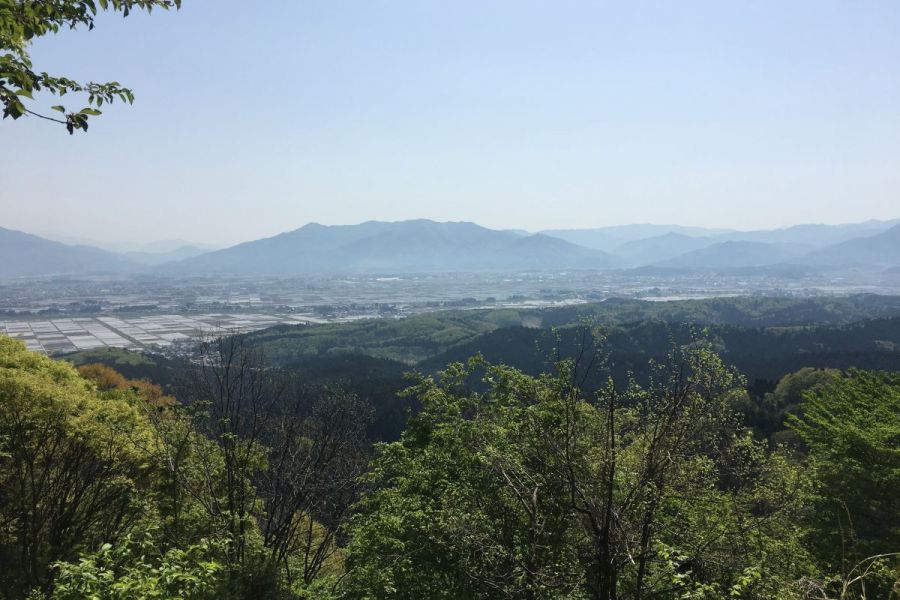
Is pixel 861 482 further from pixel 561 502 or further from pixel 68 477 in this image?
pixel 68 477

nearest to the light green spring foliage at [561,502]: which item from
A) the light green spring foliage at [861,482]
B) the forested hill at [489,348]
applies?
the light green spring foliage at [861,482]

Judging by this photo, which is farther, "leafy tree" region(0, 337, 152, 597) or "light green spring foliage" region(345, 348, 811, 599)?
"leafy tree" region(0, 337, 152, 597)

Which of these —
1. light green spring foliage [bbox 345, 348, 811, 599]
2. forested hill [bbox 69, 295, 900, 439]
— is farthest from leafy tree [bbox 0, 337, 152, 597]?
forested hill [bbox 69, 295, 900, 439]

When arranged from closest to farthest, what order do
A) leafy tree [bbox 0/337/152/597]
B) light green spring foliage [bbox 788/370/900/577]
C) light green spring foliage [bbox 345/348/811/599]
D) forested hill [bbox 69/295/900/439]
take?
light green spring foliage [bbox 345/348/811/599] < leafy tree [bbox 0/337/152/597] < light green spring foliage [bbox 788/370/900/577] < forested hill [bbox 69/295/900/439]

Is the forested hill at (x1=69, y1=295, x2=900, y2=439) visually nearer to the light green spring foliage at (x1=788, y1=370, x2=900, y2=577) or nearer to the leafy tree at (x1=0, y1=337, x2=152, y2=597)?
the light green spring foliage at (x1=788, y1=370, x2=900, y2=577)

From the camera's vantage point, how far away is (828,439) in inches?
943

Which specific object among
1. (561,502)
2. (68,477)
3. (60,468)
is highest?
(561,502)

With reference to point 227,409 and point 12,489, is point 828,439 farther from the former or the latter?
point 12,489

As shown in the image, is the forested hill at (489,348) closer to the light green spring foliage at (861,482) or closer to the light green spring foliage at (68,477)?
the light green spring foliage at (861,482)

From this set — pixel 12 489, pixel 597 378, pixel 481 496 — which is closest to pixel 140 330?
pixel 597 378

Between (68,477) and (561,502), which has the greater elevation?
(561,502)

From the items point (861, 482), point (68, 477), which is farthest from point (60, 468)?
point (861, 482)

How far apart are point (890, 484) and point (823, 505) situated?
3.21 m

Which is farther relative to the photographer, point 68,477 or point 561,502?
point 68,477
